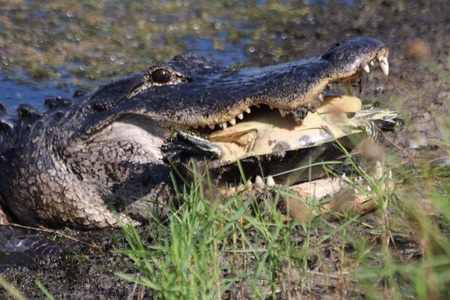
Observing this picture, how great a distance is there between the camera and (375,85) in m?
7.36

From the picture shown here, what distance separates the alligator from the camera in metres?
4.30

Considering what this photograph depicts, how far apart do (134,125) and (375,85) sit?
3.07 meters

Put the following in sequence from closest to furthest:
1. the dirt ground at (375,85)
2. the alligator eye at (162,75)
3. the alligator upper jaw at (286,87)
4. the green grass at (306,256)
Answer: the green grass at (306,256) → the alligator upper jaw at (286,87) → the dirt ground at (375,85) → the alligator eye at (162,75)

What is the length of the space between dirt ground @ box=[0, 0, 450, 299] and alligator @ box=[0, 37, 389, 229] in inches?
9.1

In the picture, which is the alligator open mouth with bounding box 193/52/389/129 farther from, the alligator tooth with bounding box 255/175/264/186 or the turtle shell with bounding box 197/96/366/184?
the alligator tooth with bounding box 255/175/264/186

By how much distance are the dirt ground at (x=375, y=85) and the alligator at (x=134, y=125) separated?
9.1 inches

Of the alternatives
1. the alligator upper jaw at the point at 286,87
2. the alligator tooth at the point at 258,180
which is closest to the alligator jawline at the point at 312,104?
the alligator upper jaw at the point at 286,87

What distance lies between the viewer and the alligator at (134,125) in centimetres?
430

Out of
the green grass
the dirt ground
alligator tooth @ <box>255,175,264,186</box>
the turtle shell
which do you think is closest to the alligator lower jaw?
the turtle shell

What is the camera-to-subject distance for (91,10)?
10.2 m

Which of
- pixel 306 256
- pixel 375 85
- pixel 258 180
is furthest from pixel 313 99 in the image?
pixel 375 85

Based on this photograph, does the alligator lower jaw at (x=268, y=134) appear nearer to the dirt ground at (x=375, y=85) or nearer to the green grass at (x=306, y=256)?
the green grass at (x=306, y=256)

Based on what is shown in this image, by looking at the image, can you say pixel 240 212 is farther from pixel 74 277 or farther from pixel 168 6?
pixel 168 6

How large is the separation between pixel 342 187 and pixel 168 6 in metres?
6.49
